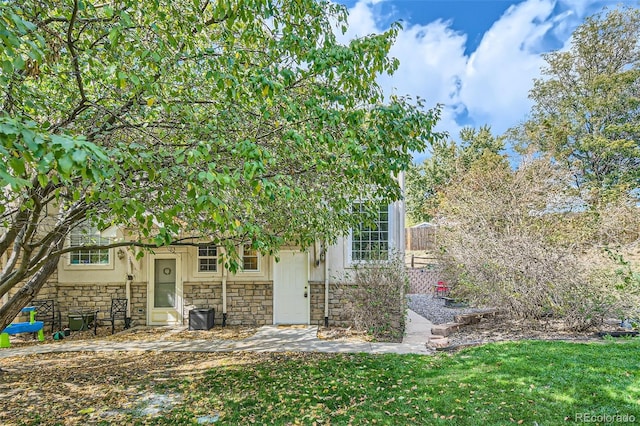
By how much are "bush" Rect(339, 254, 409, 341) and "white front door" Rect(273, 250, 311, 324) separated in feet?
5.32

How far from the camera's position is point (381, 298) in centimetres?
852

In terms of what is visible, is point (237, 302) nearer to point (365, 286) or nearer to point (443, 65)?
point (365, 286)

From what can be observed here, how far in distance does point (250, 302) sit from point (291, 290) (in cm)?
123

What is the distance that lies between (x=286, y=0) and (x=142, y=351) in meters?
7.26

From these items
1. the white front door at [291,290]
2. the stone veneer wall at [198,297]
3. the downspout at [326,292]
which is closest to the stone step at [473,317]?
the downspout at [326,292]

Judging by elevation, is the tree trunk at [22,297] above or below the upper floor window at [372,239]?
below

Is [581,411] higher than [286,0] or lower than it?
lower

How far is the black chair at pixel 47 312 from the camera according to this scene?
31.0 ft

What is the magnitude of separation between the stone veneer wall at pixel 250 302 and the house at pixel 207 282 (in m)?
0.03

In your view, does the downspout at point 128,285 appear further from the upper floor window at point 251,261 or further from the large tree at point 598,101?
the large tree at point 598,101

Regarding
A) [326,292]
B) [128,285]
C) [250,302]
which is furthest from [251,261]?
[128,285]

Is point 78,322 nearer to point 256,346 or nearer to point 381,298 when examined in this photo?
point 256,346

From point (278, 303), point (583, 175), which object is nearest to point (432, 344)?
point (278, 303)

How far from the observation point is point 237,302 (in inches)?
398
